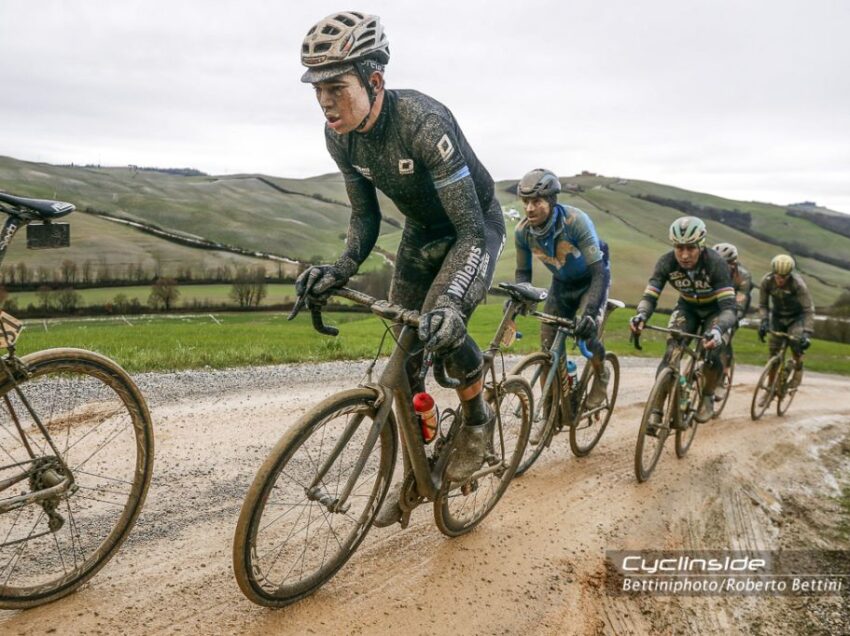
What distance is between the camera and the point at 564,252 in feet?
20.6

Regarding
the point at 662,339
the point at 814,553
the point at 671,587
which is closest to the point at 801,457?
the point at 814,553

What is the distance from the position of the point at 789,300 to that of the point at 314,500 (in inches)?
421

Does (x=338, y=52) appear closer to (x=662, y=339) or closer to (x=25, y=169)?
(x=662, y=339)

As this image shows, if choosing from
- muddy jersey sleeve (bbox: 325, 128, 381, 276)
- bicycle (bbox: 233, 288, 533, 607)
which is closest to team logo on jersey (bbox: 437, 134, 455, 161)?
muddy jersey sleeve (bbox: 325, 128, 381, 276)

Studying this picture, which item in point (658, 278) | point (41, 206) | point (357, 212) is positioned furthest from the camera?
point (658, 278)

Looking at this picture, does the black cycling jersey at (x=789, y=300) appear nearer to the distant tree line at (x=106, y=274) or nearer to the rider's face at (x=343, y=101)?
the rider's face at (x=343, y=101)

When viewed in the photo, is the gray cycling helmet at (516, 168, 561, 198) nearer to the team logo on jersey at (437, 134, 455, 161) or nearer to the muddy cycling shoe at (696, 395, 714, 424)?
the team logo on jersey at (437, 134, 455, 161)

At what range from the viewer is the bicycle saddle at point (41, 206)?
289 centimetres

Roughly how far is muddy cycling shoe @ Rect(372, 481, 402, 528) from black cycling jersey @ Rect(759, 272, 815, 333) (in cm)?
931

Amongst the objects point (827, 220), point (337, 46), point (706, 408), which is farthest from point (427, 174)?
point (827, 220)

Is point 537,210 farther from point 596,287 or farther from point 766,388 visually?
point 766,388

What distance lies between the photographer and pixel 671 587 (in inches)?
171

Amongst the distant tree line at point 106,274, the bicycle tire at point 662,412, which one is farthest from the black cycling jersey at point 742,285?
the distant tree line at point 106,274

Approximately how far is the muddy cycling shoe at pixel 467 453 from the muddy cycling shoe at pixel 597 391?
3053 mm
